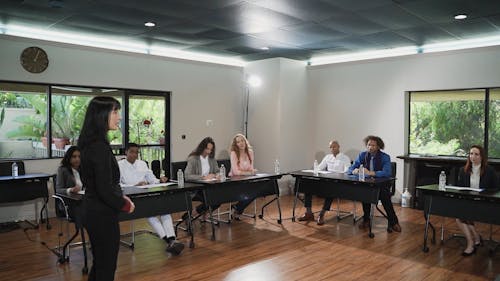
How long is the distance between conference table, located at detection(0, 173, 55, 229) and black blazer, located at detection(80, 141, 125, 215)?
11.2 feet

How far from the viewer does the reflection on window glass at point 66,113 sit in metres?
6.15

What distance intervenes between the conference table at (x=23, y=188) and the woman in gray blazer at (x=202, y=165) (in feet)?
6.06

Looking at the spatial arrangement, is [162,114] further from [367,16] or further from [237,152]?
[367,16]

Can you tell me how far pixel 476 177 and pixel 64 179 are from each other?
4.37 metres

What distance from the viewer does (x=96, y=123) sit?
7.64ft

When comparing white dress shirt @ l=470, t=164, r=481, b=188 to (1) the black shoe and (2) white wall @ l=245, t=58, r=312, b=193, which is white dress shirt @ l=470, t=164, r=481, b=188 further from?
(2) white wall @ l=245, t=58, r=312, b=193

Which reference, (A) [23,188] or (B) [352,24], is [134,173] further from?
(B) [352,24]

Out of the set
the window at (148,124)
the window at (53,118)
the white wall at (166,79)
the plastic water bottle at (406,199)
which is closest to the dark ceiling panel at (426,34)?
the plastic water bottle at (406,199)

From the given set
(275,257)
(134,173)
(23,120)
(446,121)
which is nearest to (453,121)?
(446,121)

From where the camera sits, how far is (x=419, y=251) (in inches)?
174

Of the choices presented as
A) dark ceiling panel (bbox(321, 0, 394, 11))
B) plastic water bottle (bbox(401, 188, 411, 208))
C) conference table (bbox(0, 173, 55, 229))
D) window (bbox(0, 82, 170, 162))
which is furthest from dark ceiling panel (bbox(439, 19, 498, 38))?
conference table (bbox(0, 173, 55, 229))

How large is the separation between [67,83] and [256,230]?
3.45 metres

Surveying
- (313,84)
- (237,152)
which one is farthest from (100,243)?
(313,84)

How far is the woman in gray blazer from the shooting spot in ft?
17.2
